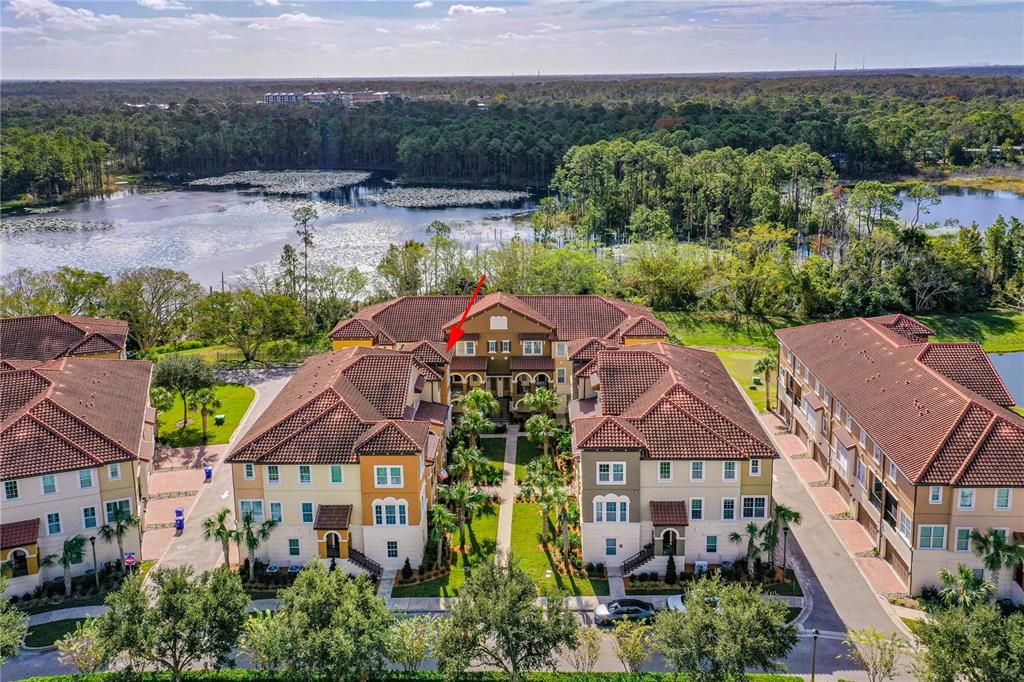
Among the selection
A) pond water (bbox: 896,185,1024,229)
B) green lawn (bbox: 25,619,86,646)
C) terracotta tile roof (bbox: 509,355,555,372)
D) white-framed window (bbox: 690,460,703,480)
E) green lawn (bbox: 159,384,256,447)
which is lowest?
green lawn (bbox: 25,619,86,646)

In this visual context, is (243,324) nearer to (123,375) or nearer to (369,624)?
(123,375)

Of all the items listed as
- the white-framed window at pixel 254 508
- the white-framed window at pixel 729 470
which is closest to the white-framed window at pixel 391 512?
the white-framed window at pixel 254 508

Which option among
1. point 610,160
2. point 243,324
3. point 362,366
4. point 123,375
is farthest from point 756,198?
point 123,375

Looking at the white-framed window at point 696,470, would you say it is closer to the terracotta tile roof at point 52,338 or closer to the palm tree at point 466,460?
the palm tree at point 466,460

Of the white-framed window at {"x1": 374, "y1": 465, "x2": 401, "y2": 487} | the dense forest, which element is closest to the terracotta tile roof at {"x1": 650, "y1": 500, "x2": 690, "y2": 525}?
the white-framed window at {"x1": 374, "y1": 465, "x2": 401, "y2": 487}

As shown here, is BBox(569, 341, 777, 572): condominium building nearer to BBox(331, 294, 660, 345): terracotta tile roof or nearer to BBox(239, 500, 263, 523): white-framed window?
BBox(239, 500, 263, 523): white-framed window

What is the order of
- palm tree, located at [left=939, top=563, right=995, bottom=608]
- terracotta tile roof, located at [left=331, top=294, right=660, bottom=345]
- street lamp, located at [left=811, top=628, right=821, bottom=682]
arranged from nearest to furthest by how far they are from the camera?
1. street lamp, located at [left=811, top=628, right=821, bottom=682]
2. palm tree, located at [left=939, top=563, right=995, bottom=608]
3. terracotta tile roof, located at [left=331, top=294, right=660, bottom=345]

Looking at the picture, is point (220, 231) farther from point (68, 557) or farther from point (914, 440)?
point (914, 440)

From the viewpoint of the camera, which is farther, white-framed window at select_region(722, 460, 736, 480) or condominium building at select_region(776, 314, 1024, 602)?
white-framed window at select_region(722, 460, 736, 480)

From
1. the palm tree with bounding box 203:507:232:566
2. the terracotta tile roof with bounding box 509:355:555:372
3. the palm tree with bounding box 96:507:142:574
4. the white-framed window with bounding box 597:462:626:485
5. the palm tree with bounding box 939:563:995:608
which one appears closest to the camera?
the palm tree with bounding box 939:563:995:608
